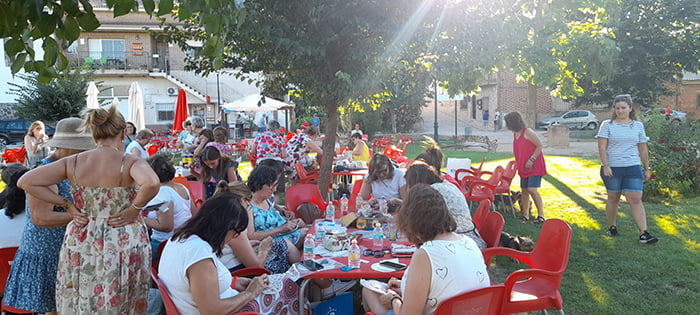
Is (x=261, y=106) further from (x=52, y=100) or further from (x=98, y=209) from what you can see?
(x=98, y=209)

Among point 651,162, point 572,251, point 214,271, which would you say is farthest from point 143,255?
point 651,162

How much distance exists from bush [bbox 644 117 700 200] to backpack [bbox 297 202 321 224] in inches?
249

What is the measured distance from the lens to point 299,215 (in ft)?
17.3

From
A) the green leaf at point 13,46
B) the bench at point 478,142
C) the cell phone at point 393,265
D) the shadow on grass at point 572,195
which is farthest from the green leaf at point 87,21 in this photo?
the bench at point 478,142

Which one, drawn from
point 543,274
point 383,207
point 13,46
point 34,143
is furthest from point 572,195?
point 34,143

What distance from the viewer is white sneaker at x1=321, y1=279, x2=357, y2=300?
3.75m

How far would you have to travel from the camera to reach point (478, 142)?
2036 centimetres

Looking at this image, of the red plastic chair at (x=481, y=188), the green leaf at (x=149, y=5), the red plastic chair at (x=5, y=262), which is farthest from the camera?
the red plastic chair at (x=481, y=188)

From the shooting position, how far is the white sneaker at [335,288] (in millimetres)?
3746

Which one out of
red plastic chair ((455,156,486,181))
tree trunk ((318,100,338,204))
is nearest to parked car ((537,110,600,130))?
red plastic chair ((455,156,486,181))

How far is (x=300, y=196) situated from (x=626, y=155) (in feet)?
12.2

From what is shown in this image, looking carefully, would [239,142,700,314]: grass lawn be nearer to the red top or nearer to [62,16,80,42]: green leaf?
the red top

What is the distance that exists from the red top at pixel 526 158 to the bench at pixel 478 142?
12288mm

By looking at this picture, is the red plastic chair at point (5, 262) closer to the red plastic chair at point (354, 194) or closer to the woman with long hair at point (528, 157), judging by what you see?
the red plastic chair at point (354, 194)
